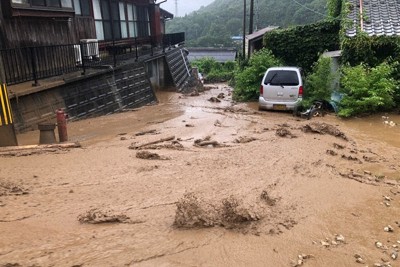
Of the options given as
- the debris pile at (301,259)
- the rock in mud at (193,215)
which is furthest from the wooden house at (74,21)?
the debris pile at (301,259)

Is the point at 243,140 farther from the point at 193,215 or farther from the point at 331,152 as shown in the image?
the point at 193,215

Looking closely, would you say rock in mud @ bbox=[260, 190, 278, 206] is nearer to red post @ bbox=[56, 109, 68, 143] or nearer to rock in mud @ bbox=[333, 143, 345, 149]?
rock in mud @ bbox=[333, 143, 345, 149]

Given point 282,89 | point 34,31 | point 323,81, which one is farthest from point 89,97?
point 323,81

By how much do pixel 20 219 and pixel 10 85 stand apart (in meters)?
7.26

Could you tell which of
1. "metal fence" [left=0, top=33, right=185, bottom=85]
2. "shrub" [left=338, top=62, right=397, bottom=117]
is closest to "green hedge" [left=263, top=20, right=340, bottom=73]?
"shrub" [left=338, top=62, right=397, bottom=117]

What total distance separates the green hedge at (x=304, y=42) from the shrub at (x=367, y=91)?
15.2 ft

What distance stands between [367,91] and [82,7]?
12.9 metres

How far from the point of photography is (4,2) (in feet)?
35.9

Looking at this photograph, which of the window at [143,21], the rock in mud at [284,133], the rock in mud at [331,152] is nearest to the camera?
the rock in mud at [331,152]

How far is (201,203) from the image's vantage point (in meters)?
4.72

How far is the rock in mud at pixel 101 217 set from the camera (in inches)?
166

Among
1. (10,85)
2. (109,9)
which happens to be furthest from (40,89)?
(109,9)

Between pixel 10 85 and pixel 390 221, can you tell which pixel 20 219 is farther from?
pixel 10 85

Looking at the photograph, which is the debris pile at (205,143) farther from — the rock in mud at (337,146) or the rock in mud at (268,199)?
the rock in mud at (268,199)
